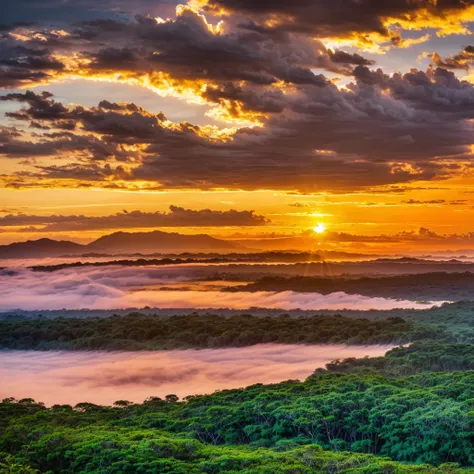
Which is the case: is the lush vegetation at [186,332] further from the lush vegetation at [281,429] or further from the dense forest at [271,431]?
the dense forest at [271,431]

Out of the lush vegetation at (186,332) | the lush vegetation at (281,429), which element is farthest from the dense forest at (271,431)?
the lush vegetation at (186,332)

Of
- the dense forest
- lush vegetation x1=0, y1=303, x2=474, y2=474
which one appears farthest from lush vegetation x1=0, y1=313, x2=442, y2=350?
the dense forest

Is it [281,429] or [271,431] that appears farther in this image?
[271,431]

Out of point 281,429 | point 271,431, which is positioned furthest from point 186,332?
point 281,429

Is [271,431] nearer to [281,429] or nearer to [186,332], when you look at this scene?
[281,429]

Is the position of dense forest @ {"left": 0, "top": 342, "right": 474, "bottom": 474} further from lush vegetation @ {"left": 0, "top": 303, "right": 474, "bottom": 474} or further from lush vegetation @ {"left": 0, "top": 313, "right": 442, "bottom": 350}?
lush vegetation @ {"left": 0, "top": 313, "right": 442, "bottom": 350}
